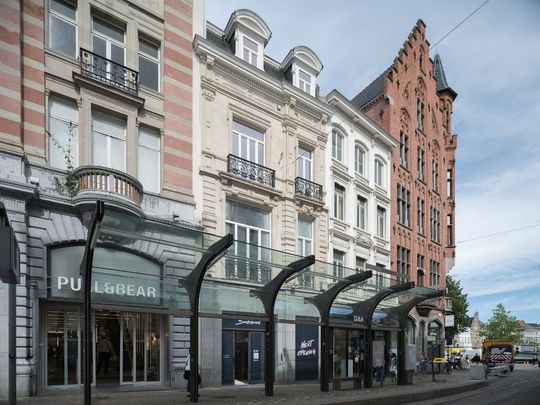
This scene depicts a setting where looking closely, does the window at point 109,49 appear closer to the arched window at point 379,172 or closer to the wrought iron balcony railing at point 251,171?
the wrought iron balcony railing at point 251,171

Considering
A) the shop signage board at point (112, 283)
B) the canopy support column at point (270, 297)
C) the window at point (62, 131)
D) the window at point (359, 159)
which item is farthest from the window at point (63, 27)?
the window at point (359, 159)

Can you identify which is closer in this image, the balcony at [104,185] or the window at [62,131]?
the balcony at [104,185]

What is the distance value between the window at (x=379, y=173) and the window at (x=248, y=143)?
34.1ft

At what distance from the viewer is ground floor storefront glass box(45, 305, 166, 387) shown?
13859mm

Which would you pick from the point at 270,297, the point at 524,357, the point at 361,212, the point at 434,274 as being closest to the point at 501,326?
the point at 524,357

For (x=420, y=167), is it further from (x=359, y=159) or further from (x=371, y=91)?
(x=359, y=159)

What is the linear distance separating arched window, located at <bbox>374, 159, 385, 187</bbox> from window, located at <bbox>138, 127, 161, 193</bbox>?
15.6m

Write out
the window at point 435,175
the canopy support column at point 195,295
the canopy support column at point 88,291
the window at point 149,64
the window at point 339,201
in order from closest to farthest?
the canopy support column at point 88,291 → the canopy support column at point 195,295 → the window at point 149,64 → the window at point 339,201 → the window at point 435,175

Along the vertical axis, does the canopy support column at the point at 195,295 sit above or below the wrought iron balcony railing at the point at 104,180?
below

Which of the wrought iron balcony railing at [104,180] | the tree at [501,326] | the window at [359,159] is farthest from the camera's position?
the tree at [501,326]

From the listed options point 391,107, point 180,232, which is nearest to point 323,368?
point 180,232

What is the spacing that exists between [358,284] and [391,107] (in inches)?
682

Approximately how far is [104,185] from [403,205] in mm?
22313

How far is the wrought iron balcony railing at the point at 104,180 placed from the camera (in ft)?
46.4
